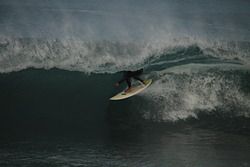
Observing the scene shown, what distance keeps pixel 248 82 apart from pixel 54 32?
13.9 meters

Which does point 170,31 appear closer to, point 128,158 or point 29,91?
point 29,91

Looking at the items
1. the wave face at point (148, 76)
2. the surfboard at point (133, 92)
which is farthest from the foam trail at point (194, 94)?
the surfboard at point (133, 92)

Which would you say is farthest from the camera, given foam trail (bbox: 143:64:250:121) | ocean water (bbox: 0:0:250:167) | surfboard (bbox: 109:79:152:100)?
foam trail (bbox: 143:64:250:121)

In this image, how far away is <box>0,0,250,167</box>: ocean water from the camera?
6.52m

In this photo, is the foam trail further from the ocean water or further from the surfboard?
the surfboard

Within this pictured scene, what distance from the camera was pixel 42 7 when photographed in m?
28.8

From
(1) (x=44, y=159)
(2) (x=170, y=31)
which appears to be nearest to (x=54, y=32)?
(2) (x=170, y=31)

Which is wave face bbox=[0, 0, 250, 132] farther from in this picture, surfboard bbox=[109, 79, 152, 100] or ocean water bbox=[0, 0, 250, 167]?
surfboard bbox=[109, 79, 152, 100]

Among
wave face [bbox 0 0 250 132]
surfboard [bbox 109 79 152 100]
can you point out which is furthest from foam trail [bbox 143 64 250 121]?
surfboard [bbox 109 79 152 100]

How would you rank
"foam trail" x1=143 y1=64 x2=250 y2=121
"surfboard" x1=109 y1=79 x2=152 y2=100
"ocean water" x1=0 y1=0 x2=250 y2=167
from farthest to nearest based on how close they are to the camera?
"foam trail" x1=143 y1=64 x2=250 y2=121 → "surfboard" x1=109 y1=79 x2=152 y2=100 → "ocean water" x1=0 y1=0 x2=250 y2=167

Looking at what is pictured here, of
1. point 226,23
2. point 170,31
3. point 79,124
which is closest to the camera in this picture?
point 79,124

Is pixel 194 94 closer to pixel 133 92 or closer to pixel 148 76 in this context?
pixel 148 76

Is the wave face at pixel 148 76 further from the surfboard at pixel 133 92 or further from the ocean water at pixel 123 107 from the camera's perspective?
the surfboard at pixel 133 92

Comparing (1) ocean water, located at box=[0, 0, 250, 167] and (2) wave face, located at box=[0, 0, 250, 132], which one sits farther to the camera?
(2) wave face, located at box=[0, 0, 250, 132]
